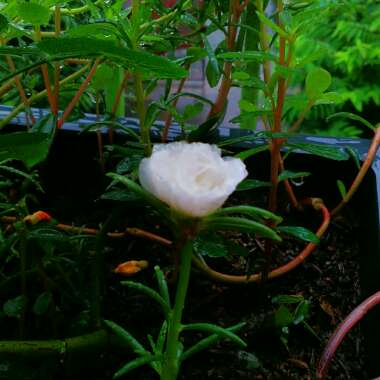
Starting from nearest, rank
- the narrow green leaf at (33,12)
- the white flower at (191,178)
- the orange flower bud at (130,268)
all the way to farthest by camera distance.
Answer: the white flower at (191,178) < the narrow green leaf at (33,12) < the orange flower bud at (130,268)

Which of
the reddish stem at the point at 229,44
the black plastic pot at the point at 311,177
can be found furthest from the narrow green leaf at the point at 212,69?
the black plastic pot at the point at 311,177

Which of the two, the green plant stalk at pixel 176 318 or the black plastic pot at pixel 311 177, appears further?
the black plastic pot at pixel 311 177

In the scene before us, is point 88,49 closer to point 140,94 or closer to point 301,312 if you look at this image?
point 140,94

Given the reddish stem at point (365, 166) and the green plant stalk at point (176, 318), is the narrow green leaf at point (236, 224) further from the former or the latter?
the reddish stem at point (365, 166)

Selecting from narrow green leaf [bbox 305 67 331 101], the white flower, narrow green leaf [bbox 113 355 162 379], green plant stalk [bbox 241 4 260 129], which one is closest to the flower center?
the white flower

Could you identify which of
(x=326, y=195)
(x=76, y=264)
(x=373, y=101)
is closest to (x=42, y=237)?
(x=76, y=264)

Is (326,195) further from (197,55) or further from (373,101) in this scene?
(373,101)

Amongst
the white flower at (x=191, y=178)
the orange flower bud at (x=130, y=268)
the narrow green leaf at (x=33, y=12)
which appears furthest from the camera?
the orange flower bud at (x=130, y=268)
